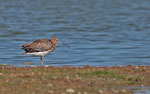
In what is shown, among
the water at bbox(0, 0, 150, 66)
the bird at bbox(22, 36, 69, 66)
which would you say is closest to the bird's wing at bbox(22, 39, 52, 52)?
the bird at bbox(22, 36, 69, 66)

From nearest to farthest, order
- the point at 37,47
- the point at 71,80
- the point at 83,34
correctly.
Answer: the point at 71,80 < the point at 37,47 < the point at 83,34

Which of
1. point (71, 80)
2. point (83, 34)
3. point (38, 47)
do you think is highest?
point (83, 34)

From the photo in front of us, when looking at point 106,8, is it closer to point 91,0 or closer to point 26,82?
point 91,0

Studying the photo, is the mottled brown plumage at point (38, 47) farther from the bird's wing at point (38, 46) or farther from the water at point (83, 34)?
the water at point (83, 34)

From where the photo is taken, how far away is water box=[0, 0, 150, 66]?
30703mm

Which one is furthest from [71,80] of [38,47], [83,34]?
[83,34]

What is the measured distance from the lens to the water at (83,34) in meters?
30.7

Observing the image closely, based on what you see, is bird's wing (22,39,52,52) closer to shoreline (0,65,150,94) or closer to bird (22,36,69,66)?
bird (22,36,69,66)

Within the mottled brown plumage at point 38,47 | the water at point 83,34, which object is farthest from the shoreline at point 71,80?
the water at point 83,34

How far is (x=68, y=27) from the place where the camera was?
53.9 m

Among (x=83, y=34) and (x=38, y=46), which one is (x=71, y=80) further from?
(x=83, y=34)

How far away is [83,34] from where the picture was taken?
4694 centimetres

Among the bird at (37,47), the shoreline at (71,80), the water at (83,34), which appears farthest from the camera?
the water at (83,34)

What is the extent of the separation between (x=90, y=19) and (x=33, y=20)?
30.3ft
